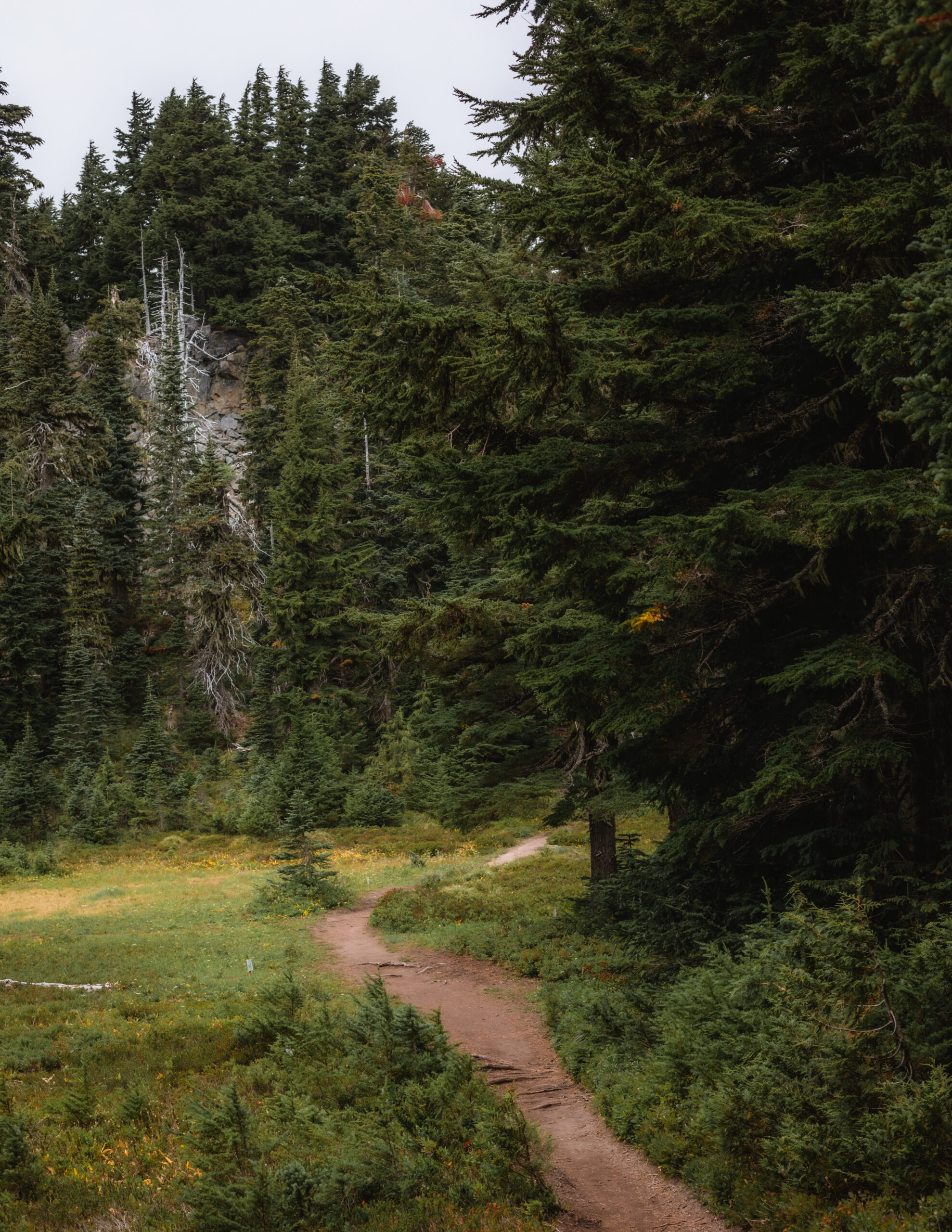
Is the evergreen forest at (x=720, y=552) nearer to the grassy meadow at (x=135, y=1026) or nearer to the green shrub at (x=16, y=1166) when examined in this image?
the grassy meadow at (x=135, y=1026)

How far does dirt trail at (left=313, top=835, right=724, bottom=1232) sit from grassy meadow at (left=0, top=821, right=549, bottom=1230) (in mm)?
865

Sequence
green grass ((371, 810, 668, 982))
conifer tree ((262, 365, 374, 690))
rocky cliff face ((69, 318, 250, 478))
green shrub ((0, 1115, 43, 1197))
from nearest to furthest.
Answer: green shrub ((0, 1115, 43, 1197)) < green grass ((371, 810, 668, 982)) < conifer tree ((262, 365, 374, 690)) < rocky cliff face ((69, 318, 250, 478))

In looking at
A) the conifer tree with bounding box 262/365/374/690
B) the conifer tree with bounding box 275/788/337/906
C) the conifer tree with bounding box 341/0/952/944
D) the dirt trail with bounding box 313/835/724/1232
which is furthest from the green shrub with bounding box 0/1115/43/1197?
the conifer tree with bounding box 262/365/374/690

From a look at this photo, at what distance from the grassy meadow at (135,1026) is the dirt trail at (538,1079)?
34.1 inches

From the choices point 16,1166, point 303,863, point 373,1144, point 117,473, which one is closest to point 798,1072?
point 373,1144

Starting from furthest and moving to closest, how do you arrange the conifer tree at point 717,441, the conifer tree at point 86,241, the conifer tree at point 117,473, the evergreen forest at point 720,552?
1. the conifer tree at point 86,241
2. the conifer tree at point 117,473
3. the conifer tree at point 717,441
4. the evergreen forest at point 720,552

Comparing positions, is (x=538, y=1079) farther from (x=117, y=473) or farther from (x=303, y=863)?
(x=117, y=473)

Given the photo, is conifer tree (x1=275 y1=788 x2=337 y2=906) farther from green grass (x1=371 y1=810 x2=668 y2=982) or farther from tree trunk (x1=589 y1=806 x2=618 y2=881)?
tree trunk (x1=589 y1=806 x2=618 y2=881)

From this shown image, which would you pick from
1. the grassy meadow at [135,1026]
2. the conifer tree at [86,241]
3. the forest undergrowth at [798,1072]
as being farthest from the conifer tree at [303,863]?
the conifer tree at [86,241]

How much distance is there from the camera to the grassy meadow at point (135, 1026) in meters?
6.38

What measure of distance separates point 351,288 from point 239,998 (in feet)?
34.8

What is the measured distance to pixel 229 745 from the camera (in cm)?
4312

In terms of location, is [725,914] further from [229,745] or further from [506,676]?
[229,745]

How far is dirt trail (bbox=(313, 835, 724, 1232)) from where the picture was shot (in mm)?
5859
